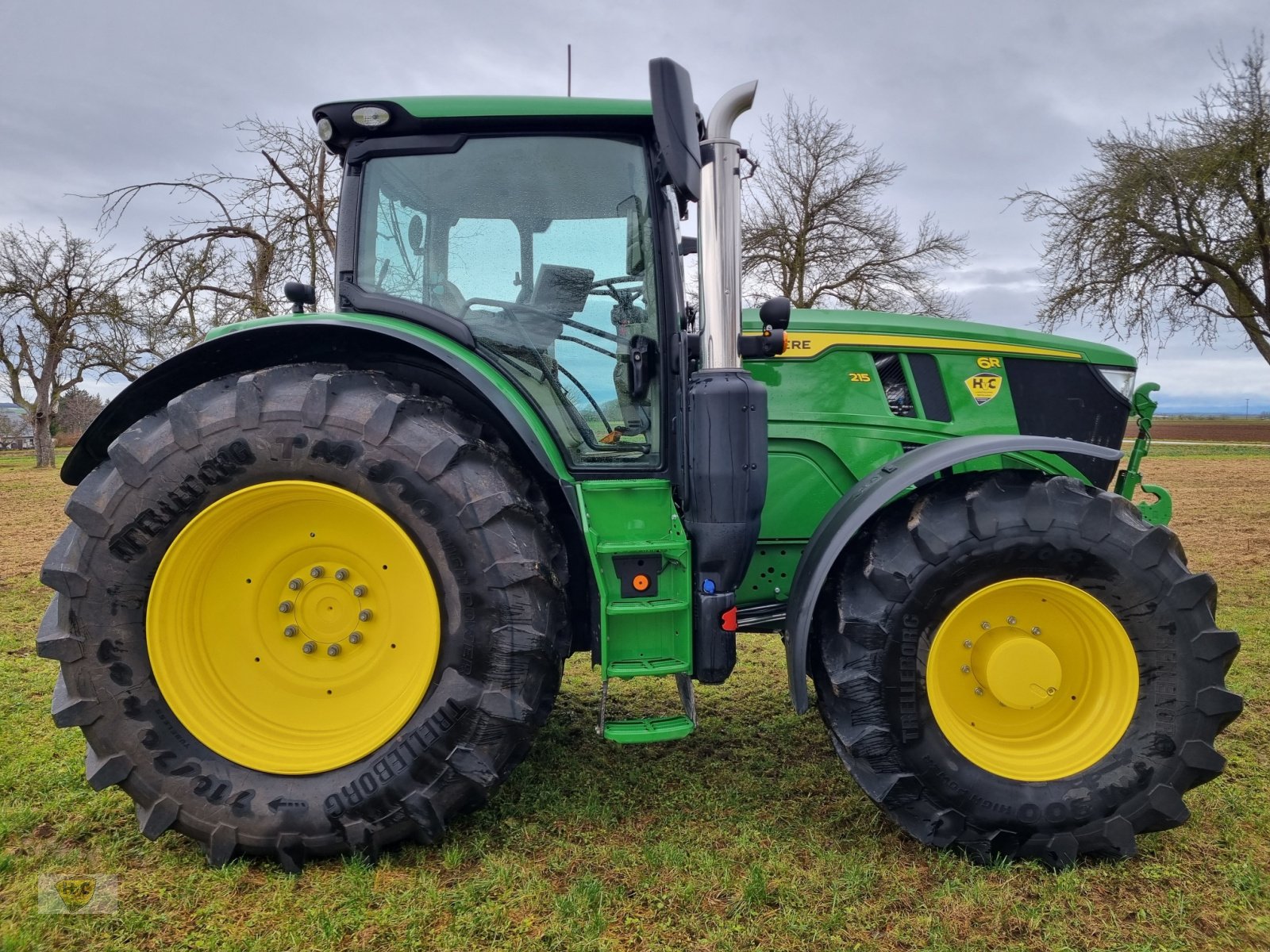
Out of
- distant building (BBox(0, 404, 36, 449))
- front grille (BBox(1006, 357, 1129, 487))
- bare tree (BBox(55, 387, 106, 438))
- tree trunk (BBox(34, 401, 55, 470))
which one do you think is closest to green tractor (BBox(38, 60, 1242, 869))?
front grille (BBox(1006, 357, 1129, 487))

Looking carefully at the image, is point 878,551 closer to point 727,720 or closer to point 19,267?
point 727,720

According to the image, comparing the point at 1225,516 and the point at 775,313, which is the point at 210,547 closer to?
the point at 775,313

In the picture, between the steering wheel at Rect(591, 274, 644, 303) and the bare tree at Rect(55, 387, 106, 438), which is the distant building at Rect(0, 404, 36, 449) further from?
the steering wheel at Rect(591, 274, 644, 303)

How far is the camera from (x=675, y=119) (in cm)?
220

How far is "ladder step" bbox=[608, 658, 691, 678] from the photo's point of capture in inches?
98.4

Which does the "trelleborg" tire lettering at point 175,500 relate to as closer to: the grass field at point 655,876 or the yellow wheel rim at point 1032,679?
the grass field at point 655,876

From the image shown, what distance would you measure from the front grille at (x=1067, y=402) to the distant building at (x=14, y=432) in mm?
35554

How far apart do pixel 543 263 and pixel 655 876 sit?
2012 mm

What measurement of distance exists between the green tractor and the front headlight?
0.79m

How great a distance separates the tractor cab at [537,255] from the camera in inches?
107

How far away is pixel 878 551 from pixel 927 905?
1.00 metres

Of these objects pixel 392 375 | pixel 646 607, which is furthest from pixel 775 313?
pixel 392 375

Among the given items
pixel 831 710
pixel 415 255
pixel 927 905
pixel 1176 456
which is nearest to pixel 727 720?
pixel 831 710

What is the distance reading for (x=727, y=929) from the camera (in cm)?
208
